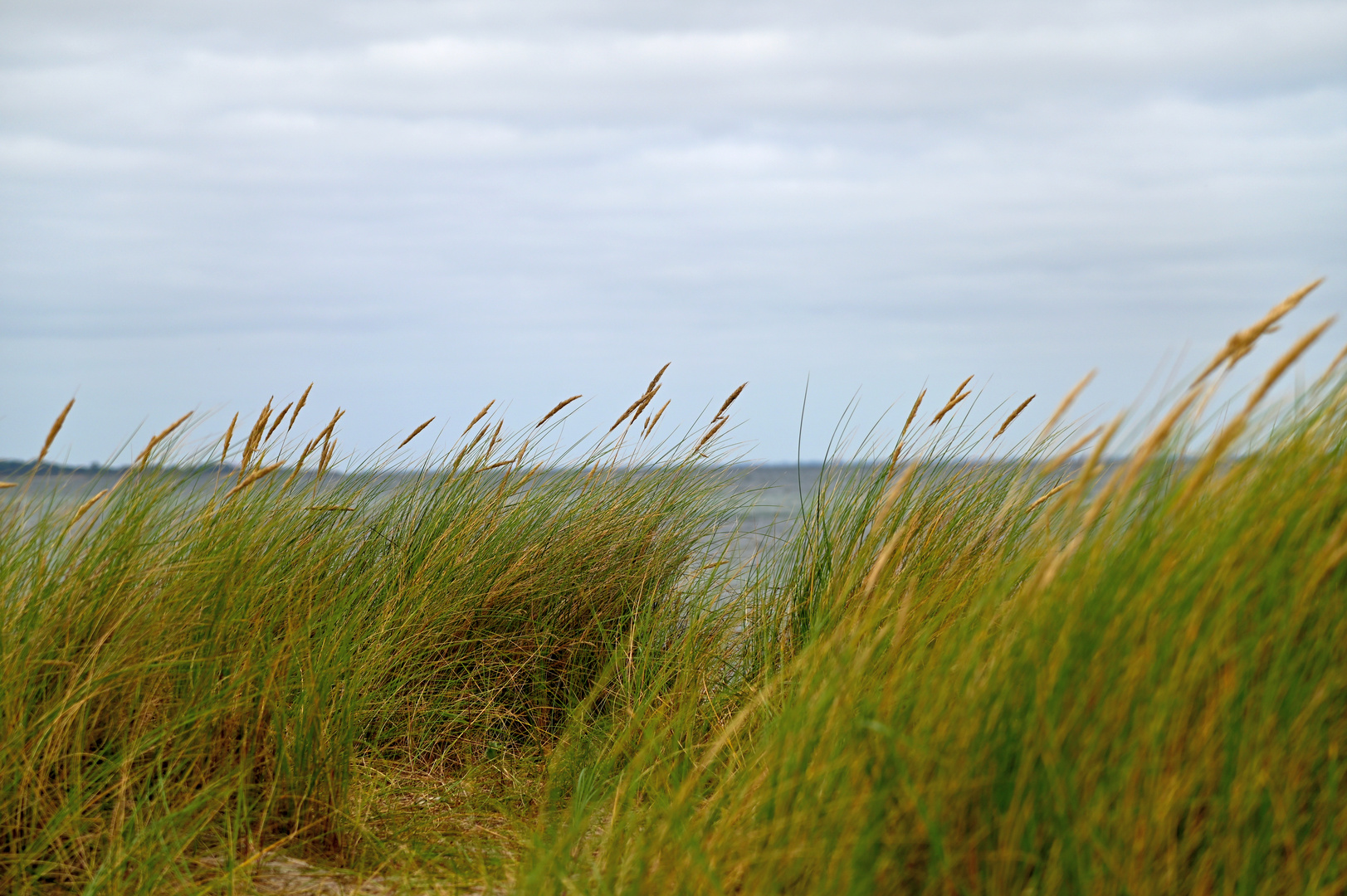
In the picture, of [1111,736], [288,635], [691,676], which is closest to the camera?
[1111,736]

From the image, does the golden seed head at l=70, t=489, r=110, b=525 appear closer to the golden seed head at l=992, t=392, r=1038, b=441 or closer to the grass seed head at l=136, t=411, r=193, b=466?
the grass seed head at l=136, t=411, r=193, b=466

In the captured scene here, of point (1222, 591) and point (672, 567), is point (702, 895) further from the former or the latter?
point (672, 567)

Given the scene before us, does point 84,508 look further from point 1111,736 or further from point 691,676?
point 1111,736

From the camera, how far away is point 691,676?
2990 mm

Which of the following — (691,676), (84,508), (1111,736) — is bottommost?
(691,676)

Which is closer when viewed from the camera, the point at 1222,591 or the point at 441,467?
the point at 1222,591

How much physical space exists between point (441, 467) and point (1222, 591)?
2.91 metres

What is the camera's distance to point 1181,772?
4.21 ft

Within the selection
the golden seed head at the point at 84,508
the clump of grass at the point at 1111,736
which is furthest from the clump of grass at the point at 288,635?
the clump of grass at the point at 1111,736

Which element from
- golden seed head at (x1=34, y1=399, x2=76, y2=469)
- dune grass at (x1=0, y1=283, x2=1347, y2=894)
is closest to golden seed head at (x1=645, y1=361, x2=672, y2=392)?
dune grass at (x1=0, y1=283, x2=1347, y2=894)

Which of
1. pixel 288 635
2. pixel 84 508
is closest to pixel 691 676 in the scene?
pixel 288 635

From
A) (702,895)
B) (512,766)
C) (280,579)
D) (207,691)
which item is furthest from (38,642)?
(702,895)

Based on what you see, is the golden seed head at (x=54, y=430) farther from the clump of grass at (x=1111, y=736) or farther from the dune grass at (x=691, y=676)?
the clump of grass at (x=1111, y=736)

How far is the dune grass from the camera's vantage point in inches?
50.9
